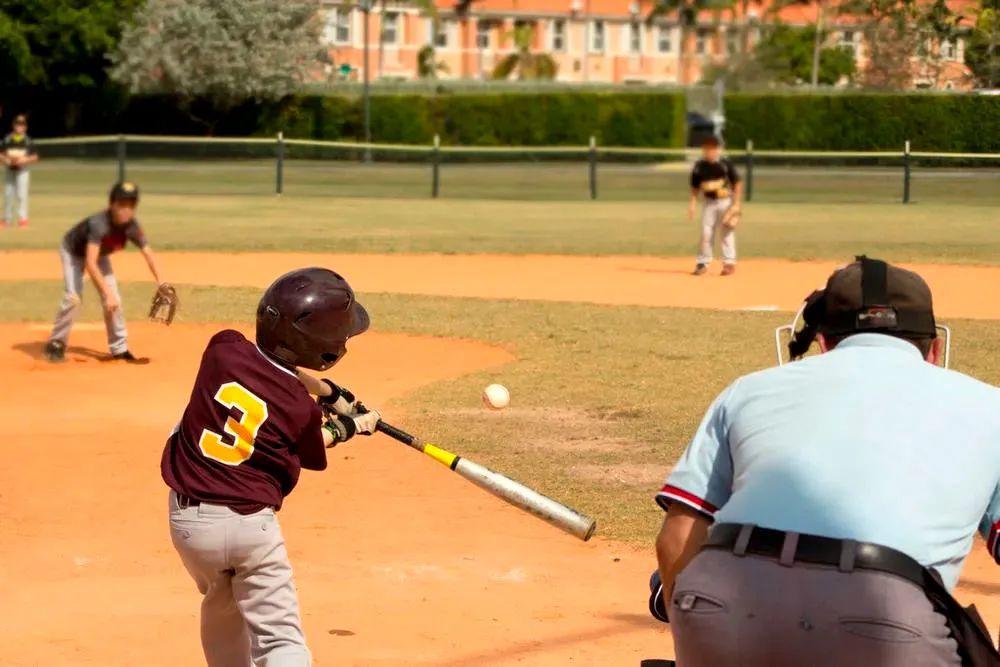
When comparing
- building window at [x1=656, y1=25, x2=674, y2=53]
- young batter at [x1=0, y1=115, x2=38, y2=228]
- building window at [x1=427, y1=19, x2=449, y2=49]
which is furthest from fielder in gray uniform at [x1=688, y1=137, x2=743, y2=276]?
building window at [x1=656, y1=25, x2=674, y2=53]

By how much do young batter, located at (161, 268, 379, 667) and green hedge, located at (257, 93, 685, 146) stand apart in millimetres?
48697

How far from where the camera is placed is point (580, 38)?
3925 inches

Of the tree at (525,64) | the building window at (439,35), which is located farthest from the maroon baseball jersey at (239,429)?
the building window at (439,35)

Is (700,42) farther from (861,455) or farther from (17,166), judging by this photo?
(861,455)

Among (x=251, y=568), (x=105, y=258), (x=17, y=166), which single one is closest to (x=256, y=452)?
(x=251, y=568)

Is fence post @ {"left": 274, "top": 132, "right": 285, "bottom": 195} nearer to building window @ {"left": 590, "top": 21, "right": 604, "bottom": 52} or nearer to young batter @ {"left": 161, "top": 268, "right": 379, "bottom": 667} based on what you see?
young batter @ {"left": 161, "top": 268, "right": 379, "bottom": 667}

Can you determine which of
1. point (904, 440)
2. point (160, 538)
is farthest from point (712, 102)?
point (904, 440)

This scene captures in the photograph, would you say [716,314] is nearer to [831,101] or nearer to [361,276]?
[361,276]

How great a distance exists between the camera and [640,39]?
101812 mm

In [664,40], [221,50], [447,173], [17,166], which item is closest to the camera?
[17,166]

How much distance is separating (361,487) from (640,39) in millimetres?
95077

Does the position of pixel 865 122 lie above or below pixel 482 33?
below

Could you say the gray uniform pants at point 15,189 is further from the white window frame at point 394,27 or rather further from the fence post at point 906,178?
the white window frame at point 394,27

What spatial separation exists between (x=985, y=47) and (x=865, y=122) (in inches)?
155
